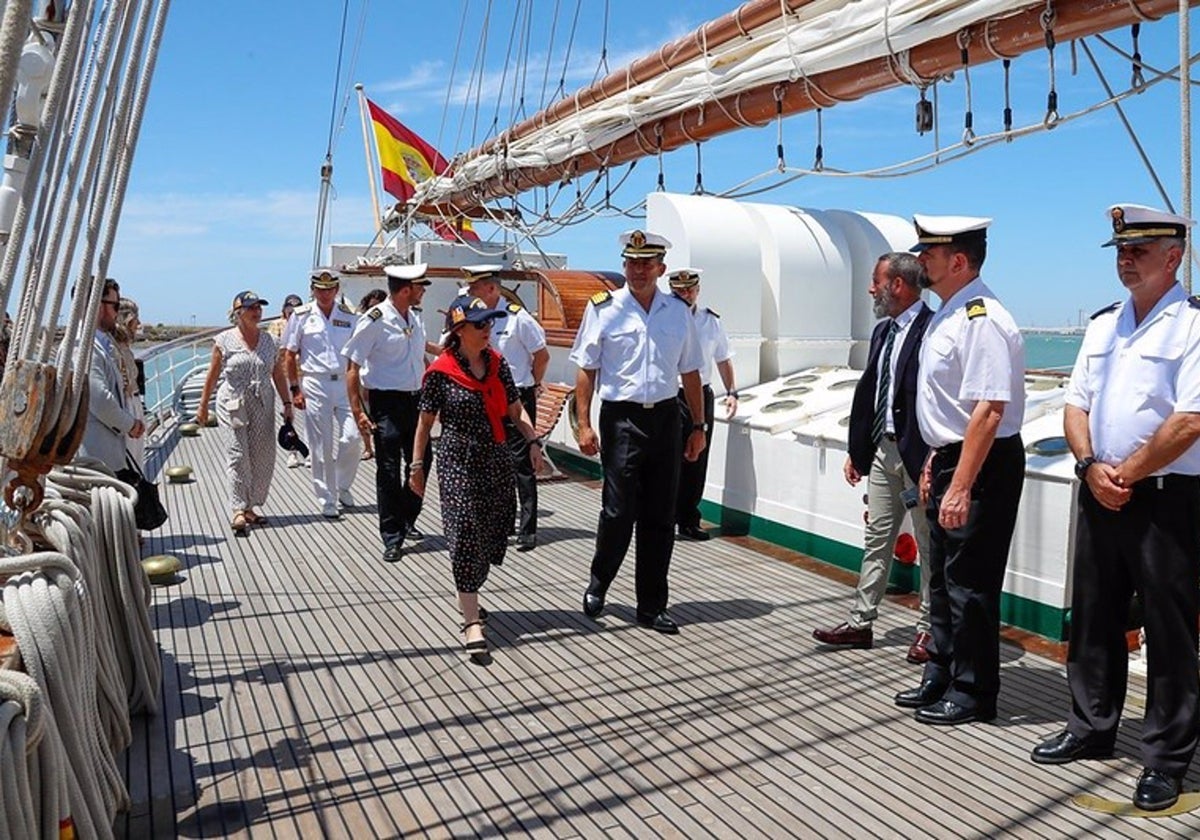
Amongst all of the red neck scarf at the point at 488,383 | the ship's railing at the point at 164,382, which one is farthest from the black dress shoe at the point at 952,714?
the ship's railing at the point at 164,382

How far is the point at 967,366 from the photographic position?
3.24 m

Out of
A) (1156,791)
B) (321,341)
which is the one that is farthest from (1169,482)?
(321,341)

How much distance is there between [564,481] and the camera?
Answer: 8406 millimetres

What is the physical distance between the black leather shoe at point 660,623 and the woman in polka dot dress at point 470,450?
74cm

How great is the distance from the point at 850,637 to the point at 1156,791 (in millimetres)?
1511

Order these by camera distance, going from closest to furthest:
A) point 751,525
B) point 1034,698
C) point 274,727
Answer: point 274,727 → point 1034,698 → point 751,525

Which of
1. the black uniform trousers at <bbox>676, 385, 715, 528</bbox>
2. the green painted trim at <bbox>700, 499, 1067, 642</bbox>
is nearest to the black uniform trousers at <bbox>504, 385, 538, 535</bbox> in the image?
the black uniform trousers at <bbox>676, 385, 715, 528</bbox>

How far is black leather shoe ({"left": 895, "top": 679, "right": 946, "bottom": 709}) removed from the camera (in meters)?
3.58

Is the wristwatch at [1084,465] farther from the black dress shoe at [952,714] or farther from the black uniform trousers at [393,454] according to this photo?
the black uniform trousers at [393,454]

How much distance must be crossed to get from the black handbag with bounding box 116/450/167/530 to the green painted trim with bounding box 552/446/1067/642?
3373 mm

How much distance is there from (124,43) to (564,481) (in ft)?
20.1

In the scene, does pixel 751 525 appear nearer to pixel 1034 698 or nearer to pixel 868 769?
pixel 1034 698

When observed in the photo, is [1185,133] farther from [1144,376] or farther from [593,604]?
[593,604]

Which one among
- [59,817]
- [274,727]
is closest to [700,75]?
[274,727]
